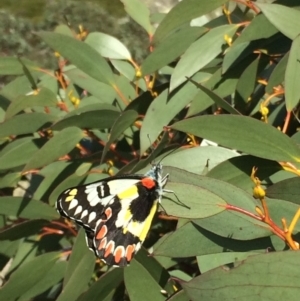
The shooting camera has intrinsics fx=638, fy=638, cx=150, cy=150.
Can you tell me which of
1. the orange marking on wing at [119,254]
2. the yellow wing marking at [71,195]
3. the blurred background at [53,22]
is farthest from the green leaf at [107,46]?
the blurred background at [53,22]

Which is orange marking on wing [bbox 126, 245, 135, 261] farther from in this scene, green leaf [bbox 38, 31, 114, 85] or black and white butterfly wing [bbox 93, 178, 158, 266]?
green leaf [bbox 38, 31, 114, 85]

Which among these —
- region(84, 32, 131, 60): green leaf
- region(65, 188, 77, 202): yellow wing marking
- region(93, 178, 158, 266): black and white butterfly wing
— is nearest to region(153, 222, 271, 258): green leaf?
region(93, 178, 158, 266): black and white butterfly wing

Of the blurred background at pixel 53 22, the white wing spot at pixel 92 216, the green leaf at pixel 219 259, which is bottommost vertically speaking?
the blurred background at pixel 53 22

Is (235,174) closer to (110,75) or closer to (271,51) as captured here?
(271,51)

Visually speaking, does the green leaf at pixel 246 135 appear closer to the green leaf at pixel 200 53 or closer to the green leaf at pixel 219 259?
the green leaf at pixel 219 259

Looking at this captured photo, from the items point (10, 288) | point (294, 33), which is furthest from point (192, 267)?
point (294, 33)
